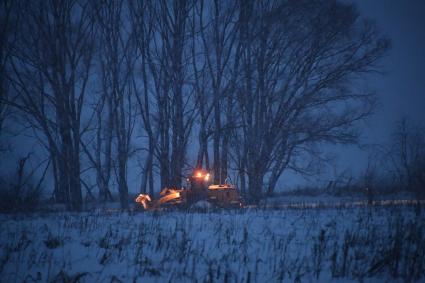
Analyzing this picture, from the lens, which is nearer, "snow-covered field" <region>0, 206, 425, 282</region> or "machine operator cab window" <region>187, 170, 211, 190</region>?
"snow-covered field" <region>0, 206, 425, 282</region>

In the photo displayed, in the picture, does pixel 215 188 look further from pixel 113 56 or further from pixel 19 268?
pixel 19 268

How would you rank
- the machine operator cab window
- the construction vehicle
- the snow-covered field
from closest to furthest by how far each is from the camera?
1. the snow-covered field
2. the construction vehicle
3. the machine operator cab window

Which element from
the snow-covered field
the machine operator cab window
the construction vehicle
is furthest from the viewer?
the machine operator cab window

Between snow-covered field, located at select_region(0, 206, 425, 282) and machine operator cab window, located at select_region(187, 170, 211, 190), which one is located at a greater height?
machine operator cab window, located at select_region(187, 170, 211, 190)

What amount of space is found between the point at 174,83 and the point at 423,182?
1189 centimetres

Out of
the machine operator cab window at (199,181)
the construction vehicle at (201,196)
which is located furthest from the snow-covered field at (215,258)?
the machine operator cab window at (199,181)

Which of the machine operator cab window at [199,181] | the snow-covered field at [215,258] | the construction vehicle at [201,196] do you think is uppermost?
the machine operator cab window at [199,181]

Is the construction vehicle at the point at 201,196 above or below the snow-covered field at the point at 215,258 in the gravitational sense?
above

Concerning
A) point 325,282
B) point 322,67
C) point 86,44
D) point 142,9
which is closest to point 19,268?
point 325,282

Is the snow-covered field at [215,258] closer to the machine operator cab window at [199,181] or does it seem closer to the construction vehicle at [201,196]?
the construction vehicle at [201,196]

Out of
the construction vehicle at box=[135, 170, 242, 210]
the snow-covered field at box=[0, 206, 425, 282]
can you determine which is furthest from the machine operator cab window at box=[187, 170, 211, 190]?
the snow-covered field at box=[0, 206, 425, 282]

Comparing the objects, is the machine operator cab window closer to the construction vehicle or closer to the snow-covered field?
the construction vehicle

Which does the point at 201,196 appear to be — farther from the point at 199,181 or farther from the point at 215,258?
the point at 215,258

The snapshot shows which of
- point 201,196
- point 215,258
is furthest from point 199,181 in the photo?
point 215,258
